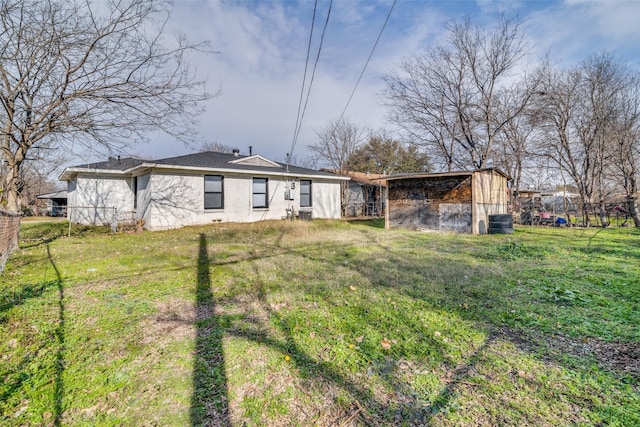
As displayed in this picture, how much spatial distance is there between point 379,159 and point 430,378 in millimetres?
27994

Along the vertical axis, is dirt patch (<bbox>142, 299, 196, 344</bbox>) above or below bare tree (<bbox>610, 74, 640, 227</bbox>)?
Result: below

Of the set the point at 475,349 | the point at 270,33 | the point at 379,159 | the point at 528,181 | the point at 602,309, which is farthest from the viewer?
the point at 379,159

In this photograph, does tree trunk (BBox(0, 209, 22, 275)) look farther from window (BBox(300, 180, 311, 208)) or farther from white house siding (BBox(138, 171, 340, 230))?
window (BBox(300, 180, 311, 208))

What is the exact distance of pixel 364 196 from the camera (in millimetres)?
24797

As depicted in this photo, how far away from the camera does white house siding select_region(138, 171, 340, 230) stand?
38.2 ft

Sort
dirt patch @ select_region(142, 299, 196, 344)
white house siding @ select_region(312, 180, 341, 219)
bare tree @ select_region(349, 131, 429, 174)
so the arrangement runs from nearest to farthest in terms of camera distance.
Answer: dirt patch @ select_region(142, 299, 196, 344), white house siding @ select_region(312, 180, 341, 219), bare tree @ select_region(349, 131, 429, 174)

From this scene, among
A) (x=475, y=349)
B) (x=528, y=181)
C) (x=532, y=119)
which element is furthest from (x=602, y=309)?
(x=528, y=181)

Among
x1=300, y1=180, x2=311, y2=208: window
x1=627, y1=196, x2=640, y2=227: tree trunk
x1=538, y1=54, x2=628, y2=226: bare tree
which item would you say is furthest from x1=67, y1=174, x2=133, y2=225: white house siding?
x1=627, y1=196, x2=640, y2=227: tree trunk

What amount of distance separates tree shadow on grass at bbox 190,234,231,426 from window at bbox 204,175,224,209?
9.88 meters

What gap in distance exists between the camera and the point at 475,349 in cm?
265

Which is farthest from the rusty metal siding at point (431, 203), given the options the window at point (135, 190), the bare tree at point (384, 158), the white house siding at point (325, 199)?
the bare tree at point (384, 158)

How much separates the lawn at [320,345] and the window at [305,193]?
10544 mm

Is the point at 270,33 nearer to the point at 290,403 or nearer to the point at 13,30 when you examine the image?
the point at 13,30

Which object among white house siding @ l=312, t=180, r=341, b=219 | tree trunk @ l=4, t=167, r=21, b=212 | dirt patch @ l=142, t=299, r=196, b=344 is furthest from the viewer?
white house siding @ l=312, t=180, r=341, b=219
